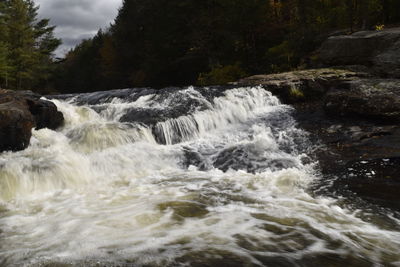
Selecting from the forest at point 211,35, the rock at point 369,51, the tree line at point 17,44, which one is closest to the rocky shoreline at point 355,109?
the rock at point 369,51

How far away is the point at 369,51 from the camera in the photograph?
42.8ft

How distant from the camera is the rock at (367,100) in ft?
27.8

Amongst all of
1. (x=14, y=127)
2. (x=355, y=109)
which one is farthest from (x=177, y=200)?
(x=355, y=109)

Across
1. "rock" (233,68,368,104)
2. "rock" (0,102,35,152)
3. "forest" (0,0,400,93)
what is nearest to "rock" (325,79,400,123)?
"rock" (233,68,368,104)

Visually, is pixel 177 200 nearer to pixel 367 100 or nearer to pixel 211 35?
pixel 367 100

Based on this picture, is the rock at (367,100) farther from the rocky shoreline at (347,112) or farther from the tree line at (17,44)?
the tree line at (17,44)

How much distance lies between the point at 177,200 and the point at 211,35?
18.6 m

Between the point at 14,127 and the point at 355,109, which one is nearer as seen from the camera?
the point at 14,127

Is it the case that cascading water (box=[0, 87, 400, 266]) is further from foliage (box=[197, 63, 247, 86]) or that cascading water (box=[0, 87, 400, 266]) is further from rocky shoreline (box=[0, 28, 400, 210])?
foliage (box=[197, 63, 247, 86])

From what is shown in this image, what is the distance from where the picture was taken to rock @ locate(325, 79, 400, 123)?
8.46 m

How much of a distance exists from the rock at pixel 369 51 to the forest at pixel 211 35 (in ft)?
7.00

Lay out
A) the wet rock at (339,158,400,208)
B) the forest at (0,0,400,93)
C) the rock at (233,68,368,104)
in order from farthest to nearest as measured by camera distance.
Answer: the forest at (0,0,400,93) < the rock at (233,68,368,104) < the wet rock at (339,158,400,208)

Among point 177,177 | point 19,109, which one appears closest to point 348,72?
point 177,177

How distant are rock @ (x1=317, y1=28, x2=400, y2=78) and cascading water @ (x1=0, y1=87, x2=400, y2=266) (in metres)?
4.81
